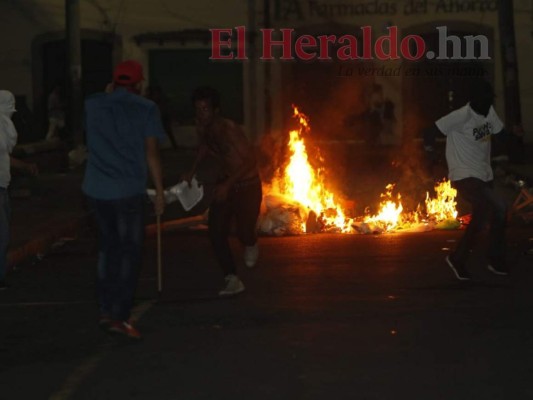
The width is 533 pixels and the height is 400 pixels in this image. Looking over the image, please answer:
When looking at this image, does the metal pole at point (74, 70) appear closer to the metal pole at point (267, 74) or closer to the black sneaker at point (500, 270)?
the metal pole at point (267, 74)

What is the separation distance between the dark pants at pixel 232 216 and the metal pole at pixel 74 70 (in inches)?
571

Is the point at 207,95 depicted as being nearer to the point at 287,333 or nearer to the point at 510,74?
the point at 287,333

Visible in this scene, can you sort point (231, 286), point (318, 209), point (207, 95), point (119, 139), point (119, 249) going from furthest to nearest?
point (318, 209) → point (231, 286) → point (207, 95) → point (119, 249) → point (119, 139)

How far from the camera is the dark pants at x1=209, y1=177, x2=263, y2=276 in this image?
1023 centimetres

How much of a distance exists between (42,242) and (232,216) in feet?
12.7

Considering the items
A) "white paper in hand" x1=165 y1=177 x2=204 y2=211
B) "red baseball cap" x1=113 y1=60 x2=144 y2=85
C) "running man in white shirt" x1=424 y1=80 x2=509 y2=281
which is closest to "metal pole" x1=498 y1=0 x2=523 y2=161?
"running man in white shirt" x1=424 y1=80 x2=509 y2=281

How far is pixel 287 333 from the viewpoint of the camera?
28.3ft

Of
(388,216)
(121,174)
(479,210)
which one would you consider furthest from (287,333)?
(388,216)

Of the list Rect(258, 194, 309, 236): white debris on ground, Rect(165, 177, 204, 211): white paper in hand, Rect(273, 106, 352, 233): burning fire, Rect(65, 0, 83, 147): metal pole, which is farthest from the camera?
Rect(65, 0, 83, 147): metal pole

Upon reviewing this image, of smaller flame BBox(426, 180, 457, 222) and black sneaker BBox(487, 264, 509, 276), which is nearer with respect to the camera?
black sneaker BBox(487, 264, 509, 276)

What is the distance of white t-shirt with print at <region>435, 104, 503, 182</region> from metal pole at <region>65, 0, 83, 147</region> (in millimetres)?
15146

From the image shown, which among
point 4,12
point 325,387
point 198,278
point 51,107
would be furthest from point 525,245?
point 4,12

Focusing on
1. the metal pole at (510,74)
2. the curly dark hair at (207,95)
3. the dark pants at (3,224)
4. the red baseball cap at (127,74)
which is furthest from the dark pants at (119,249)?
the metal pole at (510,74)

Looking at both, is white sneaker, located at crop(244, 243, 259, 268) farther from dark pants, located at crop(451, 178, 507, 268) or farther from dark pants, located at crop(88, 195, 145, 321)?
dark pants, located at crop(88, 195, 145, 321)
